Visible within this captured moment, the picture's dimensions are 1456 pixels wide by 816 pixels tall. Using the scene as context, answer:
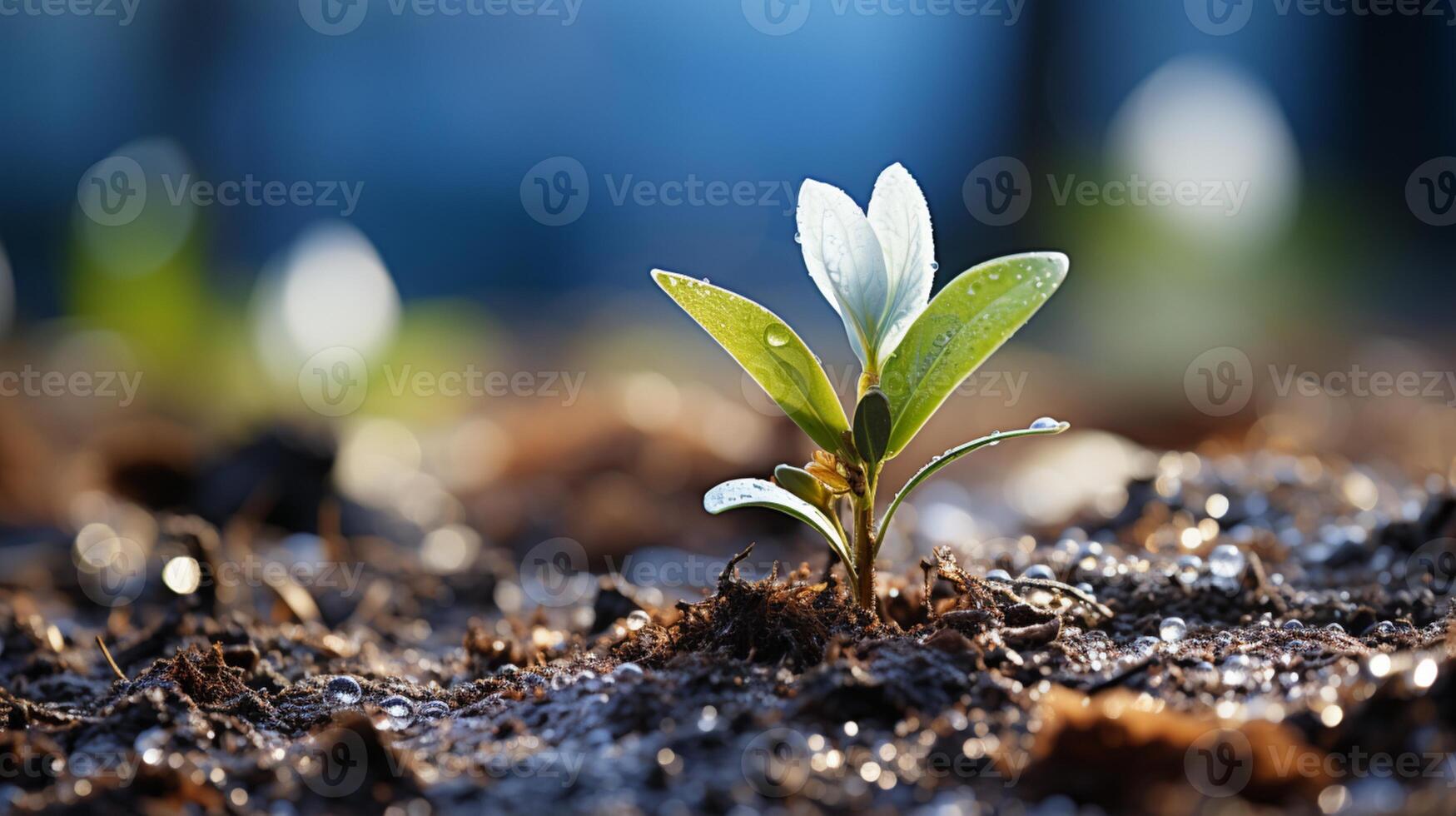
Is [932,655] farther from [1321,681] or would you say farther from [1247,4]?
[1247,4]

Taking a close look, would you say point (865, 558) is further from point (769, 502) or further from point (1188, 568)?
point (1188, 568)

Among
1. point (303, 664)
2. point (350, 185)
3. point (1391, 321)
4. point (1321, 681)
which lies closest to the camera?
point (1321, 681)

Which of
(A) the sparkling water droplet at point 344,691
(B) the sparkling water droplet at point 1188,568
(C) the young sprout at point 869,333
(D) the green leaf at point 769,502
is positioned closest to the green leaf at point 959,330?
(C) the young sprout at point 869,333

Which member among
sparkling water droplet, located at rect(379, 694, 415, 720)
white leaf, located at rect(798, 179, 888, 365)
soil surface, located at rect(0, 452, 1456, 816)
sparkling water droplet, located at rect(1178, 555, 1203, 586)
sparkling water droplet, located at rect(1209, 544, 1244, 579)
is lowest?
sparkling water droplet, located at rect(379, 694, 415, 720)

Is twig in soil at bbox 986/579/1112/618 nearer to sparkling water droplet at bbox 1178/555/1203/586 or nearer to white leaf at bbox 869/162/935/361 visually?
sparkling water droplet at bbox 1178/555/1203/586

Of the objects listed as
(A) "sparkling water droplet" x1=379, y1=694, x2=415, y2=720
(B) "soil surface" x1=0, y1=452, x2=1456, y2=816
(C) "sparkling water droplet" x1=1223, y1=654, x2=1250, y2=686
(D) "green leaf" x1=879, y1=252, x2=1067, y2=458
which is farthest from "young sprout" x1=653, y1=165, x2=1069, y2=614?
(A) "sparkling water droplet" x1=379, y1=694, x2=415, y2=720

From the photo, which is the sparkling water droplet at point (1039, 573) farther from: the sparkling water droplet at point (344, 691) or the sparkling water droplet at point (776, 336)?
the sparkling water droplet at point (344, 691)

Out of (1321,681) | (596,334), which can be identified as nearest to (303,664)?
(1321,681)
